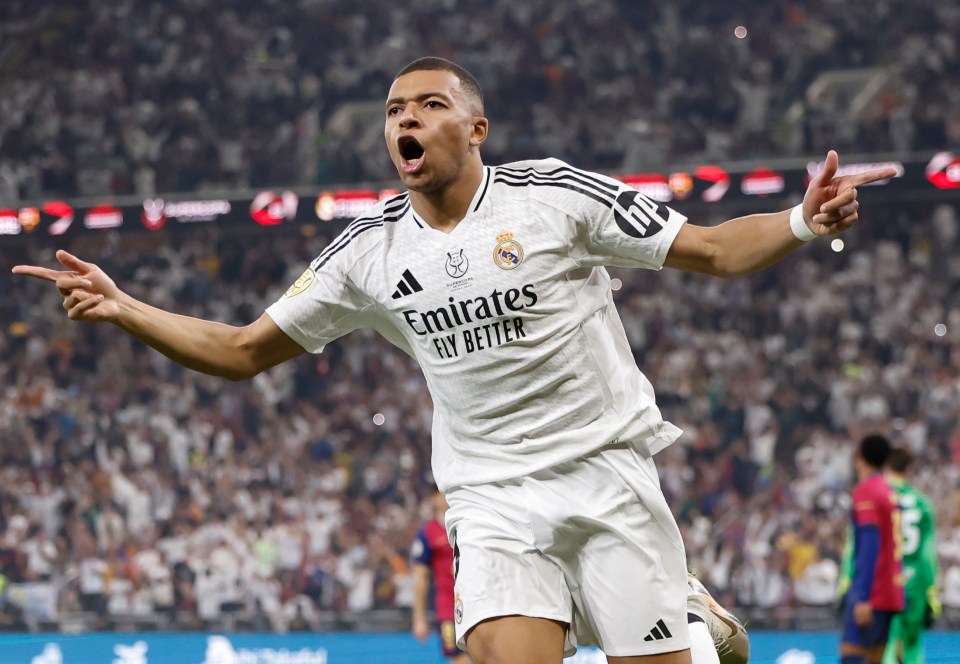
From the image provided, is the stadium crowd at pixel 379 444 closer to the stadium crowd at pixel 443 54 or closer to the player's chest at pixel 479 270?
the stadium crowd at pixel 443 54

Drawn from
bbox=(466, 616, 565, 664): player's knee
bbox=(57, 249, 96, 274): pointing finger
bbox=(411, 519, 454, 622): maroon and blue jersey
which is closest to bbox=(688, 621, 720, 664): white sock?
bbox=(466, 616, 565, 664): player's knee

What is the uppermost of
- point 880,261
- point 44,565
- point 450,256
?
point 880,261

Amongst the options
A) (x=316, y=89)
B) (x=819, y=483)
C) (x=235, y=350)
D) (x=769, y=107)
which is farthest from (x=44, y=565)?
(x=235, y=350)

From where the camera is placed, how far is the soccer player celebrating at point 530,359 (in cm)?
404

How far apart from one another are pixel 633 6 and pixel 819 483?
384 inches

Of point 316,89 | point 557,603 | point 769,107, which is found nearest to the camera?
point 557,603

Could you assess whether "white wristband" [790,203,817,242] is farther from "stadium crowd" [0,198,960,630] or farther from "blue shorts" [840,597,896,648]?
"stadium crowd" [0,198,960,630]

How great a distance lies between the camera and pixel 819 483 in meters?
16.6

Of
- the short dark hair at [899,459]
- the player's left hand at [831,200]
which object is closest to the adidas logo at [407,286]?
the player's left hand at [831,200]

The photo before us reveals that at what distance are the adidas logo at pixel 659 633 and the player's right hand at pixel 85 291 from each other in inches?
71.5

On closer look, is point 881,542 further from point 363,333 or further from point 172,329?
point 363,333

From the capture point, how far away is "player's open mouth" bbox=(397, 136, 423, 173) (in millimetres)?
4082

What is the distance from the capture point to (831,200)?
3.75m

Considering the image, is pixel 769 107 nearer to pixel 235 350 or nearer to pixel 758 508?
pixel 758 508
